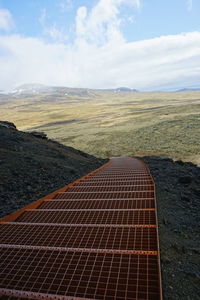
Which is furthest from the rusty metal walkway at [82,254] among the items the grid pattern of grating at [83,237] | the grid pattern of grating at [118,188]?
the grid pattern of grating at [118,188]

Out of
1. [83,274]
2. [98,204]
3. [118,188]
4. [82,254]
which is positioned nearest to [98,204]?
[98,204]

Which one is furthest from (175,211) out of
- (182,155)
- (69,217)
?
(182,155)

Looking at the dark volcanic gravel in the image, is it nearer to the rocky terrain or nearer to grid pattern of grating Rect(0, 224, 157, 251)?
the rocky terrain

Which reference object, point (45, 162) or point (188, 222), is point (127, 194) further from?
point (45, 162)

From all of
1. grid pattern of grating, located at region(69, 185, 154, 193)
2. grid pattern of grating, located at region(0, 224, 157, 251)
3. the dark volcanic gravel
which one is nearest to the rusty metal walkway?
grid pattern of grating, located at region(0, 224, 157, 251)

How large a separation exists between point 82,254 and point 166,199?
7.19 metres

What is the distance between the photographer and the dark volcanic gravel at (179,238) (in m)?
4.28

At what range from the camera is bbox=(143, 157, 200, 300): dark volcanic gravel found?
14.0 feet

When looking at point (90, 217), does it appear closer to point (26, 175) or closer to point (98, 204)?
point (98, 204)

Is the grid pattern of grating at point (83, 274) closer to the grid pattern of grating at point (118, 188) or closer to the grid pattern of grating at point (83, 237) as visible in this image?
the grid pattern of grating at point (83, 237)

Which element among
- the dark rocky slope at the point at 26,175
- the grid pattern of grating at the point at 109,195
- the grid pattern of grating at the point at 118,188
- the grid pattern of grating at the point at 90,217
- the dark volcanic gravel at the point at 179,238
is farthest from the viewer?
the dark rocky slope at the point at 26,175

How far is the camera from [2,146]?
18.1m

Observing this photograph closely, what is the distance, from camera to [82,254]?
3.80 metres

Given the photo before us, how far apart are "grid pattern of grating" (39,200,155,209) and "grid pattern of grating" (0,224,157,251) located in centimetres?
163
